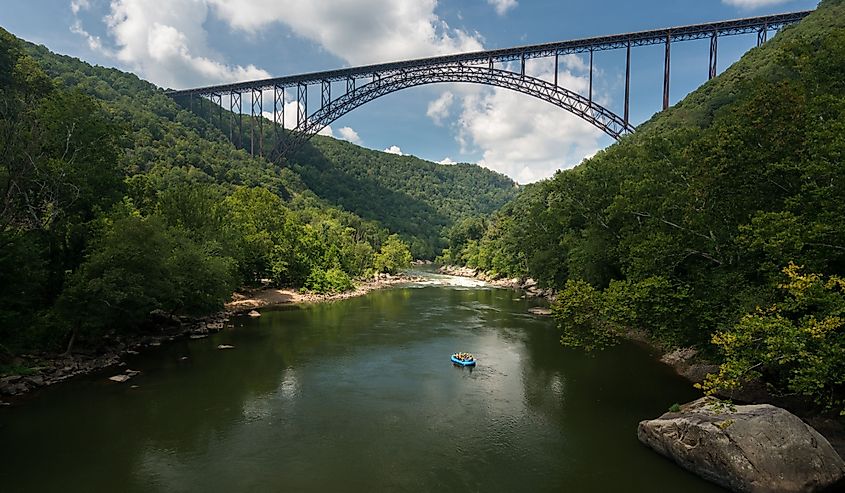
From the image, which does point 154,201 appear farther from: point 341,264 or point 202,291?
point 341,264

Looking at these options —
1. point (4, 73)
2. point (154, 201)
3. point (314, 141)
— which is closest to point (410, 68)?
point (154, 201)

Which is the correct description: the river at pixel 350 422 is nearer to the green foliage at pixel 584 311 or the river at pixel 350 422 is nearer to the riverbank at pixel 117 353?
the riverbank at pixel 117 353

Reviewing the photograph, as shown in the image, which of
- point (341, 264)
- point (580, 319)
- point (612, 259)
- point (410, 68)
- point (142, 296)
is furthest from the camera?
point (410, 68)

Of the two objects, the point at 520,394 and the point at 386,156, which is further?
the point at 386,156

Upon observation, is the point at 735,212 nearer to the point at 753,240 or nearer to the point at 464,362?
the point at 753,240

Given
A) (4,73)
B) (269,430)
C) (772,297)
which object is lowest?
(269,430)

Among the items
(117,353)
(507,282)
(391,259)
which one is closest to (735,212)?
(117,353)
